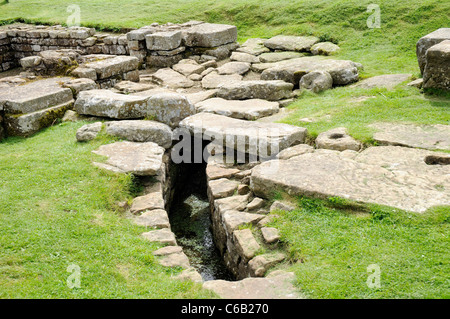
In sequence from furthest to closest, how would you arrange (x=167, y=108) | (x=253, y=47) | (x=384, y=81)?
(x=253, y=47) < (x=384, y=81) < (x=167, y=108)

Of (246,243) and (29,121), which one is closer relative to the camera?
(246,243)

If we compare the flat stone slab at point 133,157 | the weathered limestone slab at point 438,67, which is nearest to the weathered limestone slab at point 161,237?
the flat stone slab at point 133,157

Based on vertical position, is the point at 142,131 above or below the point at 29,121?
below

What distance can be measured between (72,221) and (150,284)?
174cm

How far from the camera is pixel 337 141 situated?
764 centimetres

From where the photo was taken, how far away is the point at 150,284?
190 inches

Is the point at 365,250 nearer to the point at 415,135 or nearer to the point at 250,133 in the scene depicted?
the point at 415,135

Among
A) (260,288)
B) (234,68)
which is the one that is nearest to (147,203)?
(260,288)

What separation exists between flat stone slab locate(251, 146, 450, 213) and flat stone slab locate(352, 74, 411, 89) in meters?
3.71

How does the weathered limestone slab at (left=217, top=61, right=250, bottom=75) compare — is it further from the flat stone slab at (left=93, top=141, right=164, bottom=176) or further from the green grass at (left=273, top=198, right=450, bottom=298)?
the green grass at (left=273, top=198, right=450, bottom=298)

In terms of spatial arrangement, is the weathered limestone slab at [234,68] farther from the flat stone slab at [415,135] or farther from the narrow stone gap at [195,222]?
the flat stone slab at [415,135]

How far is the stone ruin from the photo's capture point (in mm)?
6000

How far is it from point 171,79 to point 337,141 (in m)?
6.93
